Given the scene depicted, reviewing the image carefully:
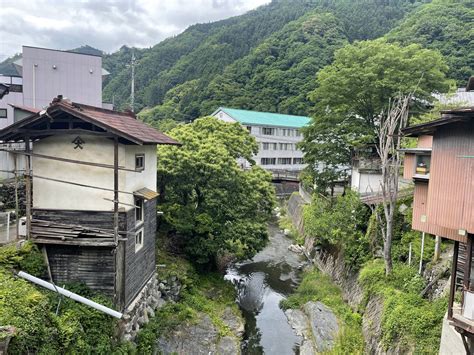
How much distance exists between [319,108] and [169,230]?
53.1ft

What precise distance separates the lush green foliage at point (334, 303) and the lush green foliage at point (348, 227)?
2294 mm

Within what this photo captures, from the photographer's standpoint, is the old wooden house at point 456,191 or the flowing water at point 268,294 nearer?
the old wooden house at point 456,191

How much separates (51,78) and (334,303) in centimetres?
3118

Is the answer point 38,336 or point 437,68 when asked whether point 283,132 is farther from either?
point 38,336

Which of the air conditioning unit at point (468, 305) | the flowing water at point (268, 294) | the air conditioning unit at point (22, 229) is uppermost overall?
the air conditioning unit at point (22, 229)

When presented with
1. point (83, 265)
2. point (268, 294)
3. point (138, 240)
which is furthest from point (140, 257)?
point (268, 294)

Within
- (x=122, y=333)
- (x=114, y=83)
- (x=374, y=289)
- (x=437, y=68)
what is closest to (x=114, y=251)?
(x=122, y=333)

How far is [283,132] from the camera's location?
65.3 meters

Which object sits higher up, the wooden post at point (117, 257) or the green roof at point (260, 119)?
the green roof at point (260, 119)

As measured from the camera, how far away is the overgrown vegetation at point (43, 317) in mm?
10030

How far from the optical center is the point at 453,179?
1189 centimetres

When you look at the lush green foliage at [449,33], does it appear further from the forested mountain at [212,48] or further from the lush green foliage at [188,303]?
the lush green foliage at [188,303]

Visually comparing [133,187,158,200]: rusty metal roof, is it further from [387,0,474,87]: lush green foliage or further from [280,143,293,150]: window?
[280,143,293,150]: window

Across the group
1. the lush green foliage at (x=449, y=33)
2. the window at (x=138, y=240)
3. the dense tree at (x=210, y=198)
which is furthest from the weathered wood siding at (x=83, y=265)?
the lush green foliage at (x=449, y=33)
